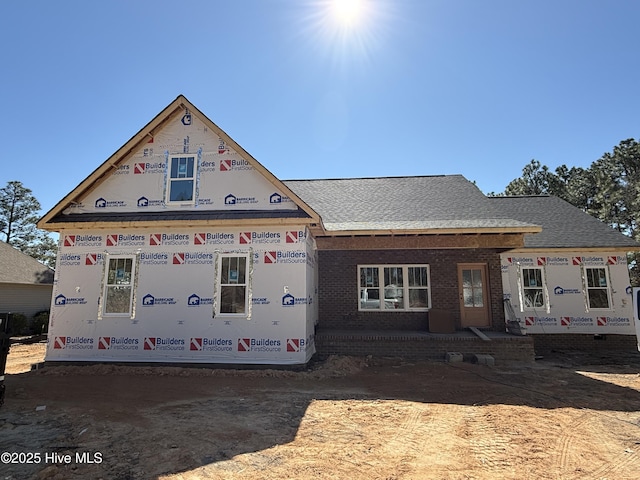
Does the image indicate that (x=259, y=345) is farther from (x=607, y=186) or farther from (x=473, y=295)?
(x=607, y=186)

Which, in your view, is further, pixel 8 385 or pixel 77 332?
pixel 77 332

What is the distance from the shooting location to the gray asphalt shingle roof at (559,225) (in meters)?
13.6

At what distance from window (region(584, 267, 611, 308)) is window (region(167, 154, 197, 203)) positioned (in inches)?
573

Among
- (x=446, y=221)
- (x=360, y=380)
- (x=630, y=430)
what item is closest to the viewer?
(x=630, y=430)

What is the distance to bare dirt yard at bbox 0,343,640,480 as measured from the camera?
13.9 ft

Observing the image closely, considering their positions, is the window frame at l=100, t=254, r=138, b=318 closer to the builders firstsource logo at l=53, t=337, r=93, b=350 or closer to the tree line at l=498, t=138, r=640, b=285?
the builders firstsource logo at l=53, t=337, r=93, b=350

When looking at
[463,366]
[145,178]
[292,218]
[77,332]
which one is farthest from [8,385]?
[463,366]

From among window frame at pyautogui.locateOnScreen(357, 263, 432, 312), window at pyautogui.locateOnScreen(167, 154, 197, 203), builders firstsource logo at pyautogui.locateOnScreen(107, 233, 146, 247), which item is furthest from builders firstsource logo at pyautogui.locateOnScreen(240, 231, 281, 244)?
window frame at pyautogui.locateOnScreen(357, 263, 432, 312)

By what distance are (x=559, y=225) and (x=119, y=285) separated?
53.9 feet

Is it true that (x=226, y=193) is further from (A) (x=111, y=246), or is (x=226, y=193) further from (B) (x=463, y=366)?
(B) (x=463, y=366)

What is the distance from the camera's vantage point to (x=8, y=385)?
8055mm

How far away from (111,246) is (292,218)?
5.29 metres

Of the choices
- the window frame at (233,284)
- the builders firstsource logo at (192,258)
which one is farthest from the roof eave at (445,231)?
the builders firstsource logo at (192,258)

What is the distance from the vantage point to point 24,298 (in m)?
21.3
